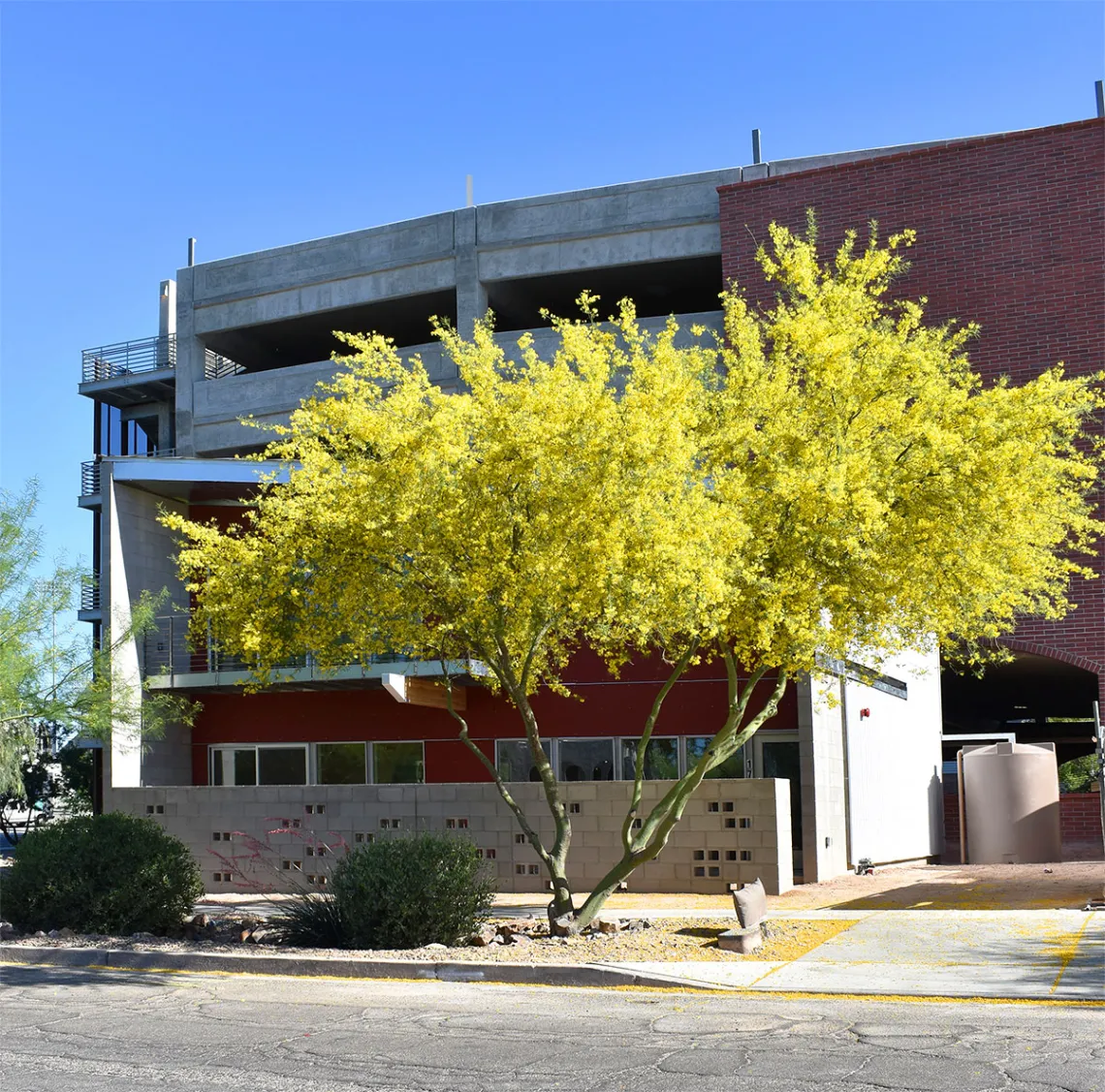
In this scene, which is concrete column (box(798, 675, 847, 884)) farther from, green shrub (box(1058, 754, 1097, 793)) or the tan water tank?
green shrub (box(1058, 754, 1097, 793))

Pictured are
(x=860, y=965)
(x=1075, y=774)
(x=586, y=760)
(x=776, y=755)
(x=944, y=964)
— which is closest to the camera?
(x=944, y=964)

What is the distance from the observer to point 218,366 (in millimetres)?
45281

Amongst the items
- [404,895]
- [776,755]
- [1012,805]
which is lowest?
[404,895]

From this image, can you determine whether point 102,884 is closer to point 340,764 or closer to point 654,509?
point 654,509

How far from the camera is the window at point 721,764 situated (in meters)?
23.4

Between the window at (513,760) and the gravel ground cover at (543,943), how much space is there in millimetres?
9929

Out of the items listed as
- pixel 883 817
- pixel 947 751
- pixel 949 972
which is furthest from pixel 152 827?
pixel 947 751

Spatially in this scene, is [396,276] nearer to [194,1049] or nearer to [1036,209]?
[1036,209]

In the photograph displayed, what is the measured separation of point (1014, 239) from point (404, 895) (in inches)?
942

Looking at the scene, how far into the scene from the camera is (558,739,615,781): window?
24.8 m

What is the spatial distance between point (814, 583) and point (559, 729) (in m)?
11.6

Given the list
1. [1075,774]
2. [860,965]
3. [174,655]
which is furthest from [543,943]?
[1075,774]

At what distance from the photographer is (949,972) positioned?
37.8 ft

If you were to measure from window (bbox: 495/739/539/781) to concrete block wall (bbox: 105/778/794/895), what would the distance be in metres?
5.19
